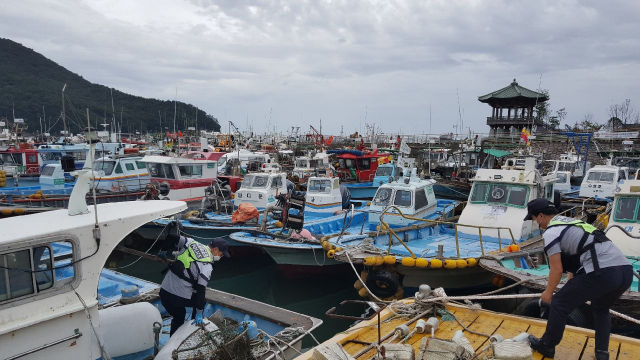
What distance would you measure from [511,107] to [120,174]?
95.0ft

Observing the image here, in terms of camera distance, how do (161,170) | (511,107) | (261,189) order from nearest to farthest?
(261,189)
(161,170)
(511,107)

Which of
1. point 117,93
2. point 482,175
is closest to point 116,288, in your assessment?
point 482,175

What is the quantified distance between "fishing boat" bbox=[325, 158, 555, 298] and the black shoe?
3945 millimetres

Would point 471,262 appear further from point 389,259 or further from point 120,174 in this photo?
point 120,174

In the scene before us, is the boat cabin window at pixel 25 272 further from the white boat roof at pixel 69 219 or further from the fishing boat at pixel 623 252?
the fishing boat at pixel 623 252

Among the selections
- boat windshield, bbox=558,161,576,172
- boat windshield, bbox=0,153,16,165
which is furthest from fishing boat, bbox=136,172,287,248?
boat windshield, bbox=558,161,576,172

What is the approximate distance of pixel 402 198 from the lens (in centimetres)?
1098

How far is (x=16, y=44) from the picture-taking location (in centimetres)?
9706

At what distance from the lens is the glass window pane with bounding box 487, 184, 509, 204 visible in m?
10.2

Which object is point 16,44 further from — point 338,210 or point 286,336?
point 286,336

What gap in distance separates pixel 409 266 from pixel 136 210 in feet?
17.3

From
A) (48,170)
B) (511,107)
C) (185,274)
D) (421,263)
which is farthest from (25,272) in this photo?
(511,107)

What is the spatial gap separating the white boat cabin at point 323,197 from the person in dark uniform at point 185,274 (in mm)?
8240

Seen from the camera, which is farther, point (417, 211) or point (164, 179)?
point (164, 179)
